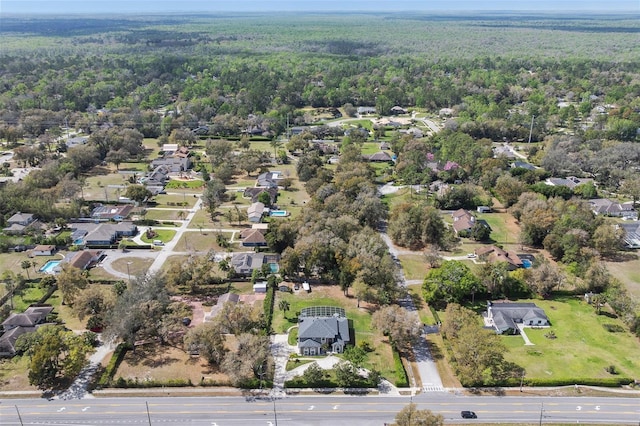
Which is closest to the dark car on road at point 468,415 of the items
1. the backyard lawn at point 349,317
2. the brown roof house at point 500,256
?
the backyard lawn at point 349,317

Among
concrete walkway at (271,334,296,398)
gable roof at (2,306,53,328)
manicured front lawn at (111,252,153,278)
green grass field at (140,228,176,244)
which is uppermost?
gable roof at (2,306,53,328)

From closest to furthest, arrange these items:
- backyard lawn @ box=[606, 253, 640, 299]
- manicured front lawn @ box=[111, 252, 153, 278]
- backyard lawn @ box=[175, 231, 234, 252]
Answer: backyard lawn @ box=[606, 253, 640, 299], manicured front lawn @ box=[111, 252, 153, 278], backyard lawn @ box=[175, 231, 234, 252]

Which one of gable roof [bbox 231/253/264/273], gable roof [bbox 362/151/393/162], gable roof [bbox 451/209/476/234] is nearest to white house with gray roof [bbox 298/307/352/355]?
gable roof [bbox 231/253/264/273]

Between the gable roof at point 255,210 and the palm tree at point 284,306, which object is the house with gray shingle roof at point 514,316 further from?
the gable roof at point 255,210

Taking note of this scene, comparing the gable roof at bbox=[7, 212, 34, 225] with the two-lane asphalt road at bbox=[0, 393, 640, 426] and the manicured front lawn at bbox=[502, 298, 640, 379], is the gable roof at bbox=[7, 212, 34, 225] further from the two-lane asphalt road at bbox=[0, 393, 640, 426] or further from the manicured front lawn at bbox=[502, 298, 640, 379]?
the manicured front lawn at bbox=[502, 298, 640, 379]

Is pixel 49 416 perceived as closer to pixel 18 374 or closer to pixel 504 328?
pixel 18 374

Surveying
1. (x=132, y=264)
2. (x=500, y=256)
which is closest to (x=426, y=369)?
(x=500, y=256)

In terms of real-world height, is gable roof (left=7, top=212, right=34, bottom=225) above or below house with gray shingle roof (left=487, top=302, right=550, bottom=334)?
above
